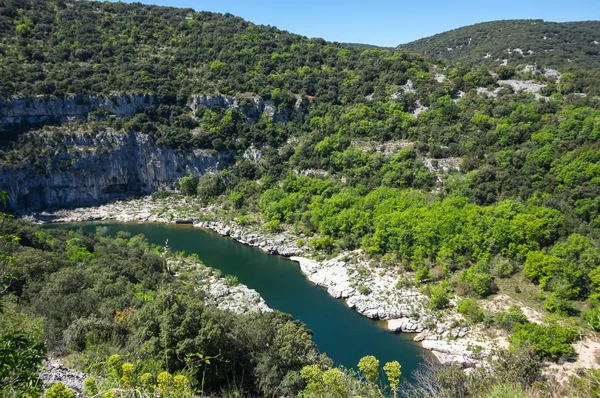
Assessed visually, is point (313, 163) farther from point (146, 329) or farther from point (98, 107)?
point (146, 329)

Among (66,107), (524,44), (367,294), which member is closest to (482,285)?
(367,294)

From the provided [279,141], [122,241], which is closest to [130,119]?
[279,141]

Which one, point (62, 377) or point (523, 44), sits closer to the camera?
point (62, 377)

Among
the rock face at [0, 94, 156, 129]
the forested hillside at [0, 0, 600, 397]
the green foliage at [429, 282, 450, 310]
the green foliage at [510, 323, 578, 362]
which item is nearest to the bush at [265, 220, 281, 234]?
the forested hillside at [0, 0, 600, 397]

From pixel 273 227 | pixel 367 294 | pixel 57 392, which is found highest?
pixel 57 392

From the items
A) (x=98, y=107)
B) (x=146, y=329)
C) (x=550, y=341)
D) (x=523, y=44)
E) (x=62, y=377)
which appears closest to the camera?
(x=62, y=377)

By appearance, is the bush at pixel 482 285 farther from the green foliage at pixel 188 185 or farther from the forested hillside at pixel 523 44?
the forested hillside at pixel 523 44

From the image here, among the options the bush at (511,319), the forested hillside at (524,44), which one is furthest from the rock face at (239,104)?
the forested hillside at (524,44)
